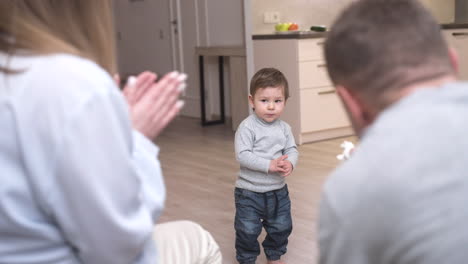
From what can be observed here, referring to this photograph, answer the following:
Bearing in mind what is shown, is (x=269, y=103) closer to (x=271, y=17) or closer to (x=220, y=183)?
(x=220, y=183)

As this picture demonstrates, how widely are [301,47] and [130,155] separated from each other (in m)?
4.16

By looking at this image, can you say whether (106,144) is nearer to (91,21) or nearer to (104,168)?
(104,168)

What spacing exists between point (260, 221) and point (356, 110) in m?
1.62

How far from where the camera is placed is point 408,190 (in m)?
0.70

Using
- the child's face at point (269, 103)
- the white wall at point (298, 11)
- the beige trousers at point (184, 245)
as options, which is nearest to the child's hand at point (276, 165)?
the child's face at point (269, 103)

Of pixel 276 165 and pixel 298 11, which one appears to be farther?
pixel 298 11

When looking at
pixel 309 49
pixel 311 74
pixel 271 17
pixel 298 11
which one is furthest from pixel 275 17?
pixel 311 74

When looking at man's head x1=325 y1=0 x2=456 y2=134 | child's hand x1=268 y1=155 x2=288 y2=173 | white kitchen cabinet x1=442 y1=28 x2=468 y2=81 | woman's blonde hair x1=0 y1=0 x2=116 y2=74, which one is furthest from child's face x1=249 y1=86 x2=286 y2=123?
white kitchen cabinet x1=442 y1=28 x2=468 y2=81

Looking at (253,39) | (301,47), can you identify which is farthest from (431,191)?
(253,39)

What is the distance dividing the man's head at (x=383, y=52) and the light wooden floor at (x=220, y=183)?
176 centimetres

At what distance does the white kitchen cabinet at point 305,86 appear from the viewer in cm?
498

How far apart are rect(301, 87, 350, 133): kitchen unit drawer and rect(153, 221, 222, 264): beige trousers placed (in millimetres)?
3604

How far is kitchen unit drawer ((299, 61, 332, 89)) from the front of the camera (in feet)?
16.4

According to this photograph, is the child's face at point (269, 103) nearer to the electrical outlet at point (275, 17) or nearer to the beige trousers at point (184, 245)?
the beige trousers at point (184, 245)
